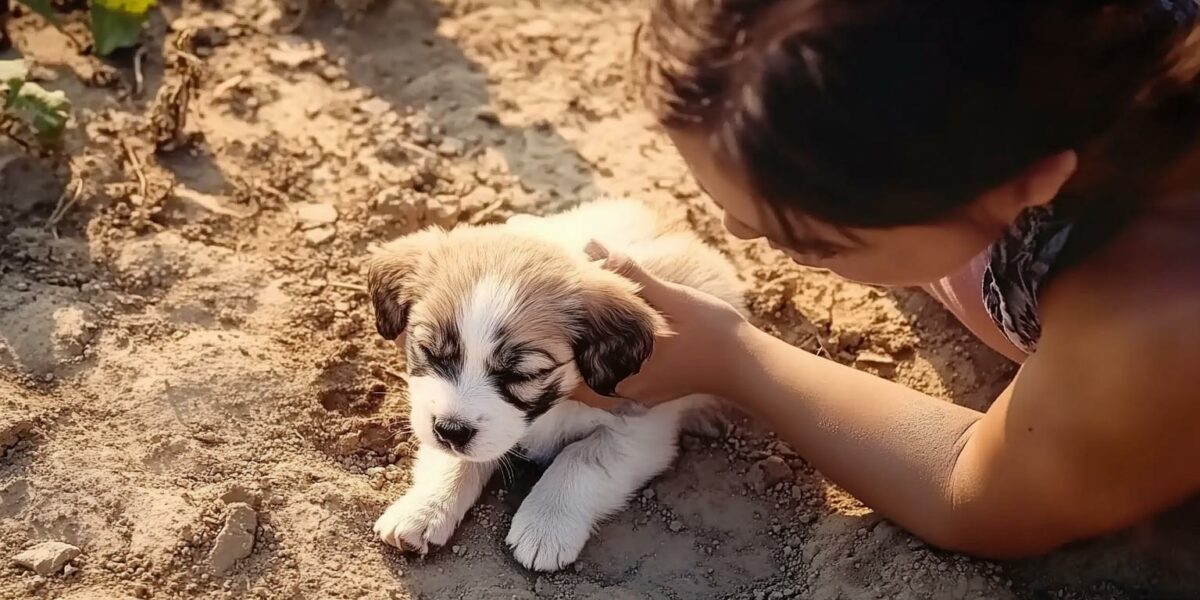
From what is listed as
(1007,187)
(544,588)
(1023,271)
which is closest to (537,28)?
(544,588)

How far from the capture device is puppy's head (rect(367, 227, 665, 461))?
93.4 inches

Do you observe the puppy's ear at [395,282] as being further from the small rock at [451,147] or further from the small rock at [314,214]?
the small rock at [451,147]

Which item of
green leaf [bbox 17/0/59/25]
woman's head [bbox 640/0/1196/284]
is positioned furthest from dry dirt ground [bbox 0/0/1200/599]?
woman's head [bbox 640/0/1196/284]

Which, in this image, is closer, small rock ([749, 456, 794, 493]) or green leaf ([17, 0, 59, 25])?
small rock ([749, 456, 794, 493])

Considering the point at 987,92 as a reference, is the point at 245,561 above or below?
below

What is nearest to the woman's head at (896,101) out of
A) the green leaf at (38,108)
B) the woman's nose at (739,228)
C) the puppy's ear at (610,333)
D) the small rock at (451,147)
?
the woman's nose at (739,228)

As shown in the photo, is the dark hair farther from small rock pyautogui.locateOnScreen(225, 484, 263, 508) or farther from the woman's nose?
small rock pyautogui.locateOnScreen(225, 484, 263, 508)

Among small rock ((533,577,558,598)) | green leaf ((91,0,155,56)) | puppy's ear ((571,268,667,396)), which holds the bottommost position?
small rock ((533,577,558,598))

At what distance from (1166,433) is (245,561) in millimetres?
1866

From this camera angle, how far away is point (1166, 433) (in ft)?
6.10

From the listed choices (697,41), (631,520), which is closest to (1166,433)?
(697,41)

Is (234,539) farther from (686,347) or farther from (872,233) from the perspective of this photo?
(872,233)

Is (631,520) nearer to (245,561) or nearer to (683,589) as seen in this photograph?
(683,589)

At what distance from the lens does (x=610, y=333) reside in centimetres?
248
